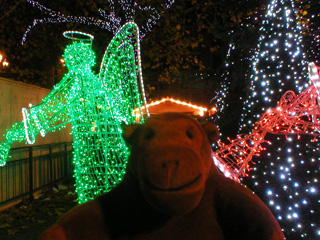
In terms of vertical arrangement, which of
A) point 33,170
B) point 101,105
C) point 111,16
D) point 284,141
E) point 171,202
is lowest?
point 33,170

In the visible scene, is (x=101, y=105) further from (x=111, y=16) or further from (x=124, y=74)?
(x=111, y=16)

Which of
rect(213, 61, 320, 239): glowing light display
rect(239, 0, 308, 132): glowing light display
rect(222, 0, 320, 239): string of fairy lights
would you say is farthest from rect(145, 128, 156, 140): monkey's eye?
rect(239, 0, 308, 132): glowing light display

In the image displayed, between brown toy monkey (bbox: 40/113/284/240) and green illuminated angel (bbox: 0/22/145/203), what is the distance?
86.4 inches

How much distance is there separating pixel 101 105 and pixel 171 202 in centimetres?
288

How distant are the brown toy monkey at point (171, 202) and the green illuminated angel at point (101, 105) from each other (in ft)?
7.20

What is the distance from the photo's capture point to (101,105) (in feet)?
13.9

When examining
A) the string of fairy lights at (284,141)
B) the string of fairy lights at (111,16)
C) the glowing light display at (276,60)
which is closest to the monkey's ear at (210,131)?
the string of fairy lights at (284,141)

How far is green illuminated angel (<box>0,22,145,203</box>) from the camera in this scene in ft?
13.7

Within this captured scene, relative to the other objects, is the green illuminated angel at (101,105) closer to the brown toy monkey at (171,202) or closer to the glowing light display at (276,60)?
the glowing light display at (276,60)

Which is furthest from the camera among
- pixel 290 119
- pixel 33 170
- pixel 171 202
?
pixel 33 170

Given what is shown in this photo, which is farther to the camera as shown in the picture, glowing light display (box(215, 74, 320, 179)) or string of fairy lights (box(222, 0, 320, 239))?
string of fairy lights (box(222, 0, 320, 239))

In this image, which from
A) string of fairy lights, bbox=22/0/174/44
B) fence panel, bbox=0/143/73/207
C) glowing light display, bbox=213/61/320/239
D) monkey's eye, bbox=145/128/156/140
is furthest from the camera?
string of fairy lights, bbox=22/0/174/44

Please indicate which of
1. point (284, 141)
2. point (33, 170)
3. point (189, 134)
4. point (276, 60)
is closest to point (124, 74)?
point (276, 60)

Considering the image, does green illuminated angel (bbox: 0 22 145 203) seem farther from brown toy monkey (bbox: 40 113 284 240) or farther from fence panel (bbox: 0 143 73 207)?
fence panel (bbox: 0 143 73 207)
